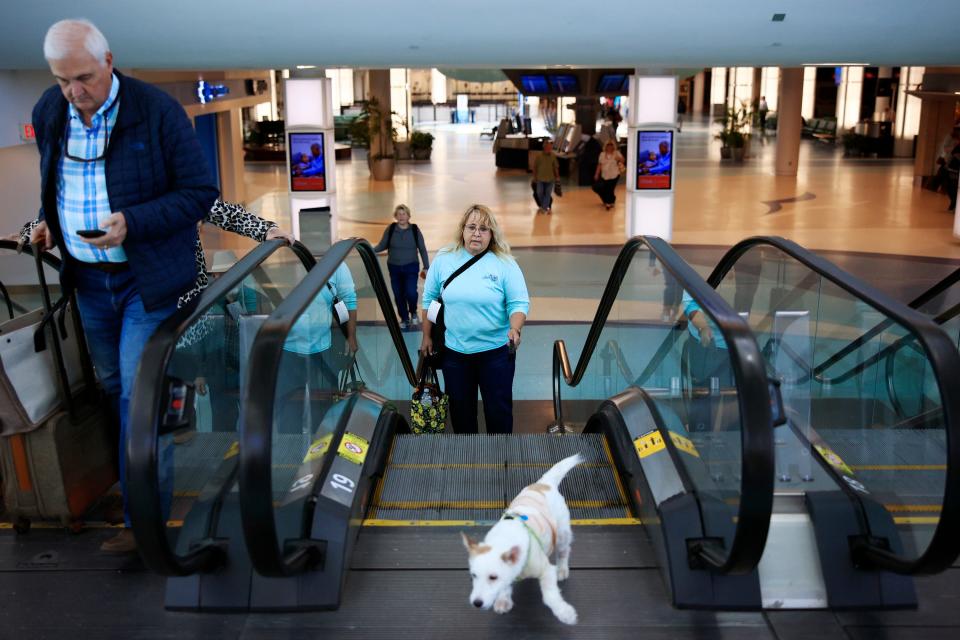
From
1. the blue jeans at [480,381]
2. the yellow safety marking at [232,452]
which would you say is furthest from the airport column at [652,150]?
the yellow safety marking at [232,452]

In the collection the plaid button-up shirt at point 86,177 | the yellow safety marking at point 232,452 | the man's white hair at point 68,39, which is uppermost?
the man's white hair at point 68,39

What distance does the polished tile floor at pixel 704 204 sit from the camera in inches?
617

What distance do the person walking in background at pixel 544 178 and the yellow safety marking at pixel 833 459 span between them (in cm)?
1474

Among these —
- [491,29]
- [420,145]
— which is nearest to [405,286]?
[491,29]

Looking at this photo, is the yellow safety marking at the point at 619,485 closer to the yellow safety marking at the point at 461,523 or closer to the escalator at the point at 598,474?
the escalator at the point at 598,474

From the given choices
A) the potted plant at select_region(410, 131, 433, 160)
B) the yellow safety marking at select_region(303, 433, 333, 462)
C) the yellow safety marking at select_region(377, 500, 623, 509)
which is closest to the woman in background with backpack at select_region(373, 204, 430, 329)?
the yellow safety marking at select_region(377, 500, 623, 509)

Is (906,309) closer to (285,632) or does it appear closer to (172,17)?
(285,632)

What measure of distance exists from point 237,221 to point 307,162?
11627 millimetres

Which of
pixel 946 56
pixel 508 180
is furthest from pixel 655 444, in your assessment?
pixel 508 180

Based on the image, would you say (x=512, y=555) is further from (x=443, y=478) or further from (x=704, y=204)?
(x=704, y=204)

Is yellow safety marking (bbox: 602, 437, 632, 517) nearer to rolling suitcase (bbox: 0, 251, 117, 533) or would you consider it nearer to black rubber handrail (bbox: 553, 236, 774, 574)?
black rubber handrail (bbox: 553, 236, 774, 574)

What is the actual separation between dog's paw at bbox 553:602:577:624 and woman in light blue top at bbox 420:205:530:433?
2.31m

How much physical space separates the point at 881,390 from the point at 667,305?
1.09 m

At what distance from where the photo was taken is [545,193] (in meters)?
18.7
